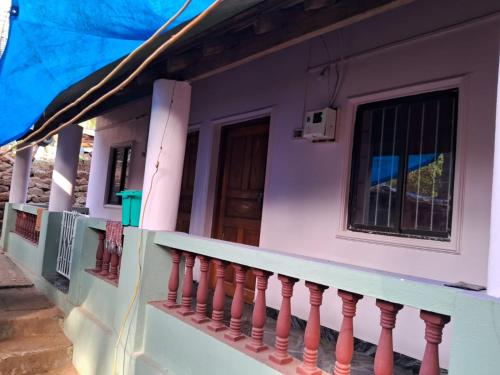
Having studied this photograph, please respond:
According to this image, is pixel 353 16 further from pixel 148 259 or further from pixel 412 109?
pixel 148 259

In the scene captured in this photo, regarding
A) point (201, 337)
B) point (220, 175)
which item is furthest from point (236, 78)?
point (201, 337)

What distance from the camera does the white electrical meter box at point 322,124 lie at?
3.51m

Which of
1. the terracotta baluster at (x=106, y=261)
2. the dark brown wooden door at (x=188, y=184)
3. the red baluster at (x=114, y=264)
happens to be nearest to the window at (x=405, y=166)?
the red baluster at (x=114, y=264)

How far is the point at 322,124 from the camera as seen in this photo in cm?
352

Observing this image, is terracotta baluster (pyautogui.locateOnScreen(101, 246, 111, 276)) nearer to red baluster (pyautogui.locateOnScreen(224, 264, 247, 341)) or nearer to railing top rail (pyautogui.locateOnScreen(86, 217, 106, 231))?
railing top rail (pyautogui.locateOnScreen(86, 217, 106, 231))

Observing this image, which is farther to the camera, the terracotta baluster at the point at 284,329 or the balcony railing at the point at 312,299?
the terracotta baluster at the point at 284,329

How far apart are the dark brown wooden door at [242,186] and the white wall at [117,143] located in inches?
86.5

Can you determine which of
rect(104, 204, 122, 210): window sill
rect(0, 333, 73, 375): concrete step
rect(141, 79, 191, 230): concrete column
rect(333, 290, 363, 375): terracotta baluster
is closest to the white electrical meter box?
rect(141, 79, 191, 230): concrete column

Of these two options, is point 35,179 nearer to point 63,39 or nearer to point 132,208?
point 132,208

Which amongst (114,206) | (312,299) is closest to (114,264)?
(312,299)

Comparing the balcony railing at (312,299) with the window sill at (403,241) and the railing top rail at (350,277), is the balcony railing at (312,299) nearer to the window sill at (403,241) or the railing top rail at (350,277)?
the railing top rail at (350,277)

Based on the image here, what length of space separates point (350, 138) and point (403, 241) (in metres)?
1.05

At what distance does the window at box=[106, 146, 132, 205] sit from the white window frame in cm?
486

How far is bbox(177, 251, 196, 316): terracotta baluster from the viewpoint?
2713mm
